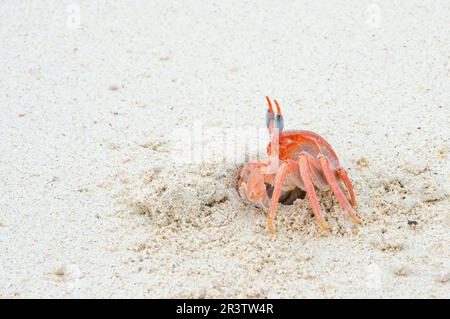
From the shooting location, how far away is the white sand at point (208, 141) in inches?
130

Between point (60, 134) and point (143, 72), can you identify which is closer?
point (60, 134)

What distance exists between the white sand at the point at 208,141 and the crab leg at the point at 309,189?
97mm

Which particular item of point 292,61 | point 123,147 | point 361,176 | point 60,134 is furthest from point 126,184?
point 292,61

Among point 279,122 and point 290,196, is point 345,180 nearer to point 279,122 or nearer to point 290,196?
point 290,196

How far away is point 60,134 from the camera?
4.45 m

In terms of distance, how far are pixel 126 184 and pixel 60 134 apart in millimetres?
831

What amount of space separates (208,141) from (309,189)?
3.39ft

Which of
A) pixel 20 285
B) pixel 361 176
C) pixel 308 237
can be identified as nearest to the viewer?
pixel 20 285

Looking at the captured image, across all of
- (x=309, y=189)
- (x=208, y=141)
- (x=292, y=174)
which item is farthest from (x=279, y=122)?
(x=208, y=141)

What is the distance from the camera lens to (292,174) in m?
3.53

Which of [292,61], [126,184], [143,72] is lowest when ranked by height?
[126,184]

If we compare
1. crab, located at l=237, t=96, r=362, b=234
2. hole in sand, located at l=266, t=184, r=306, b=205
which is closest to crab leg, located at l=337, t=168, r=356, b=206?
crab, located at l=237, t=96, r=362, b=234

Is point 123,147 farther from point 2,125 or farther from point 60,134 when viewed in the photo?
point 2,125

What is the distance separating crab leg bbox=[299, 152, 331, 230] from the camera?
11.2 feet
